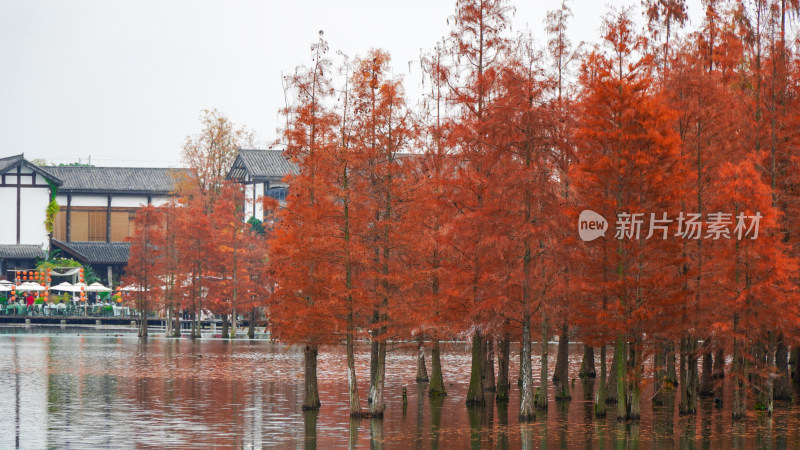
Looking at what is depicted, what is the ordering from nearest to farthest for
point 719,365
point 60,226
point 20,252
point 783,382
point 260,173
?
point 783,382 < point 719,365 < point 20,252 < point 260,173 < point 60,226

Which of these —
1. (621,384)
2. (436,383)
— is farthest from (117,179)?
(621,384)

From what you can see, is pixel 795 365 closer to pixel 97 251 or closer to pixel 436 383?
pixel 436 383

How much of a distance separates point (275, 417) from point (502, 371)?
34.9 ft

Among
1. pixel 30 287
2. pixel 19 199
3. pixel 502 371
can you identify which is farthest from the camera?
pixel 19 199

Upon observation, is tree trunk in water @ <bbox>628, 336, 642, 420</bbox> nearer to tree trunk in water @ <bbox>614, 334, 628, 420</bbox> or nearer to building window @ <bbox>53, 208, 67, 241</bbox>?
tree trunk in water @ <bbox>614, 334, 628, 420</bbox>

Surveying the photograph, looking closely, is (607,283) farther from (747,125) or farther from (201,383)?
(201,383)

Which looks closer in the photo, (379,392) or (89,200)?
(379,392)

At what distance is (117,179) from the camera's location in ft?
388

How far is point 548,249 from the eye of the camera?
33906mm

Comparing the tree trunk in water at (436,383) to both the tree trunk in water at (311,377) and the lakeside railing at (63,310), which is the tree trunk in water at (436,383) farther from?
the lakeside railing at (63,310)

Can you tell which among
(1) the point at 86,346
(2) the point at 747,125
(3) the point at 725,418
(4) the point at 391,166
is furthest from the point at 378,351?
(1) the point at 86,346

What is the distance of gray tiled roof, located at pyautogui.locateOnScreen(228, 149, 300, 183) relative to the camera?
4449 inches

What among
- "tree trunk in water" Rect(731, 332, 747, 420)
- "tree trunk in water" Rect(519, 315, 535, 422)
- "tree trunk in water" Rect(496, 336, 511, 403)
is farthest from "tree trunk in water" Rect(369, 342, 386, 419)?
"tree trunk in water" Rect(731, 332, 747, 420)

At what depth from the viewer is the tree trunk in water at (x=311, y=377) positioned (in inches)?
1426
